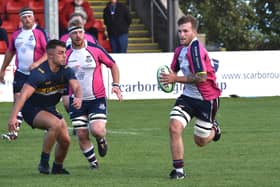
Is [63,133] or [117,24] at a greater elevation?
[117,24]

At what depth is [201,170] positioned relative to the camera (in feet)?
42.4

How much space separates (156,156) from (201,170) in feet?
5.79

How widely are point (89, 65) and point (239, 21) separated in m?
35.7

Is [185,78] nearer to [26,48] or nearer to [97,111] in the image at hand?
[97,111]

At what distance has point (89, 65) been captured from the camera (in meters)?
13.5

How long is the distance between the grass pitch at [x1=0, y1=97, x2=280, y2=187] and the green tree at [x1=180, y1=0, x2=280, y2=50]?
26826mm

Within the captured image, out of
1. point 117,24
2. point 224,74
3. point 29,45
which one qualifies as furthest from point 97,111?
point 117,24

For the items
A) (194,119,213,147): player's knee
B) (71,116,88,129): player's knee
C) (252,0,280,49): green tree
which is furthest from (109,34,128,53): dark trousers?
(252,0,280,49): green tree

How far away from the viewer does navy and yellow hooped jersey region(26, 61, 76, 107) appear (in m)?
12.2

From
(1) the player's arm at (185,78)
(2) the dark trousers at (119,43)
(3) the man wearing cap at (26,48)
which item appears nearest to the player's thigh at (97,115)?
(1) the player's arm at (185,78)

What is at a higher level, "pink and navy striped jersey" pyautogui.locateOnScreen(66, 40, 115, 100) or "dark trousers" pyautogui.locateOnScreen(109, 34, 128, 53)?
"pink and navy striped jersey" pyautogui.locateOnScreen(66, 40, 115, 100)

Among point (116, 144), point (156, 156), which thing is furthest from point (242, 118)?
point (156, 156)

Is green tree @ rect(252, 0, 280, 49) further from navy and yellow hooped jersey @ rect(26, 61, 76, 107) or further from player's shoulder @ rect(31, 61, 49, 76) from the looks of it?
player's shoulder @ rect(31, 61, 49, 76)

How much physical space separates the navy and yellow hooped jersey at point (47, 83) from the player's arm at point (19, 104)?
81mm
